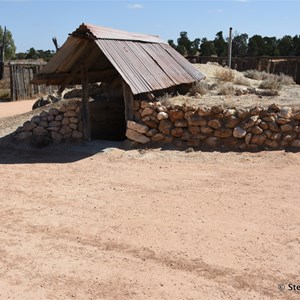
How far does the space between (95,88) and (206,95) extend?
3.43 m

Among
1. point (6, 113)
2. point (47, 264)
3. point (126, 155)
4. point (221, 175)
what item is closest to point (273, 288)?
point (47, 264)

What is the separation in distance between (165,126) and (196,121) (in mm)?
667

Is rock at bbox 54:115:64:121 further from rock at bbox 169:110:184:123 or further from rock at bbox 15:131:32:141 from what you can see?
rock at bbox 169:110:184:123

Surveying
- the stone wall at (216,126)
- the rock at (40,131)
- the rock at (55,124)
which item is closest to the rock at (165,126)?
the stone wall at (216,126)

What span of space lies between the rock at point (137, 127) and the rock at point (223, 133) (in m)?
1.48

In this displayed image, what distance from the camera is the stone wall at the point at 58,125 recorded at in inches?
402

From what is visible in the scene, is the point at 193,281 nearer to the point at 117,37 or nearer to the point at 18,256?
the point at 18,256

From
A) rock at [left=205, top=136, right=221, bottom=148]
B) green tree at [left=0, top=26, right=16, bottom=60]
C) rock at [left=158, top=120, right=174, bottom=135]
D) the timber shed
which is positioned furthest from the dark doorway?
green tree at [left=0, top=26, right=16, bottom=60]

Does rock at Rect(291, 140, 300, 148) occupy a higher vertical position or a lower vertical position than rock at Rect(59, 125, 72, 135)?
lower

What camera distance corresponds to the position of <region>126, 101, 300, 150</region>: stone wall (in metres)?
8.88

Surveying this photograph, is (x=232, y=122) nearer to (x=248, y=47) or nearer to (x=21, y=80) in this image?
(x=21, y=80)

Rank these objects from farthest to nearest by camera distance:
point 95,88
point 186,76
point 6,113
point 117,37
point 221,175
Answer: point 6,113
point 95,88
point 186,76
point 117,37
point 221,175

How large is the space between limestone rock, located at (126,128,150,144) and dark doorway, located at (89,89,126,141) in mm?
1786

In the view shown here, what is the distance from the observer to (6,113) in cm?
1673
